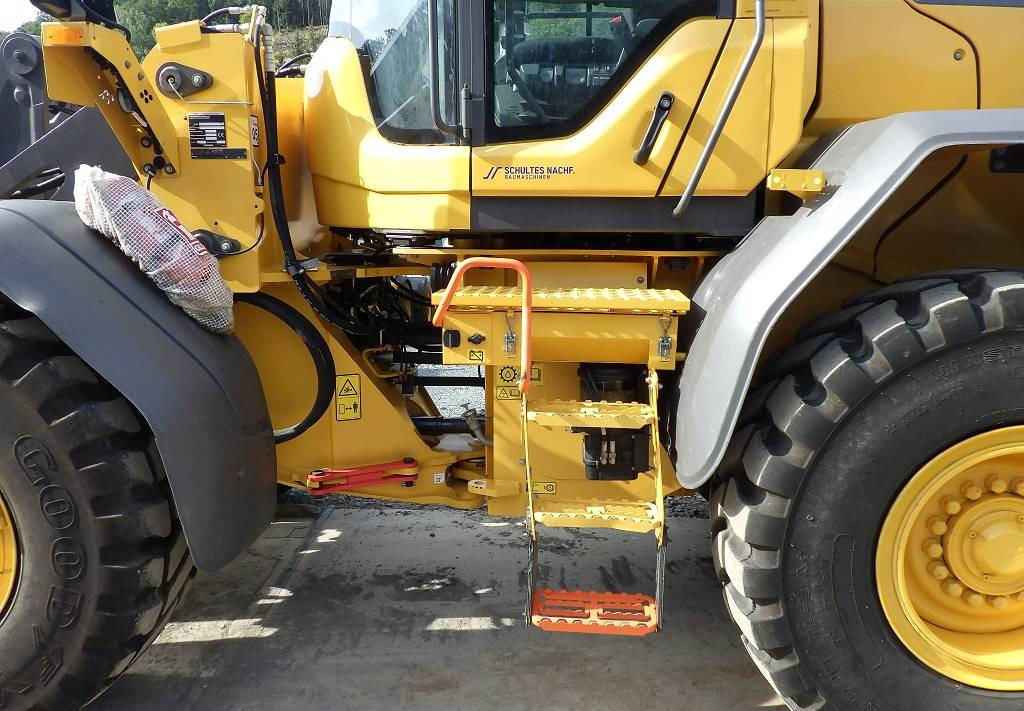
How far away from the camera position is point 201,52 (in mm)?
2307

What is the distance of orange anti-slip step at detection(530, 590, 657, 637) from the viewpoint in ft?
6.73

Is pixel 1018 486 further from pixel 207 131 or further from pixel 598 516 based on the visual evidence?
→ pixel 207 131

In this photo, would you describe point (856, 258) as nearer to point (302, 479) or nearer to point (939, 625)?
point (939, 625)

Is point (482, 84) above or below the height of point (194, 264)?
above

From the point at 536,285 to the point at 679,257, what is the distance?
49 centimetres

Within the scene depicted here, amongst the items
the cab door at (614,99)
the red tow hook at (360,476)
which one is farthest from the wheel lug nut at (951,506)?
the red tow hook at (360,476)

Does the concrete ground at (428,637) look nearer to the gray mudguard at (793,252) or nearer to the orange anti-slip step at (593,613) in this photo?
the orange anti-slip step at (593,613)

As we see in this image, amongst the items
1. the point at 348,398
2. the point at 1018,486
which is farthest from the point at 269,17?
the point at 1018,486

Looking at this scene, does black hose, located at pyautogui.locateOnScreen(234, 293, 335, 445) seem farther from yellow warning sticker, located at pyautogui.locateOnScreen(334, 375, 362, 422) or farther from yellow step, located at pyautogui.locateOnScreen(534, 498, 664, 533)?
yellow step, located at pyautogui.locateOnScreen(534, 498, 664, 533)

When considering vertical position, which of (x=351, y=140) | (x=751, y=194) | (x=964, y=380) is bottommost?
(x=964, y=380)

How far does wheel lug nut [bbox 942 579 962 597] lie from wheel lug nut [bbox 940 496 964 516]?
204 mm

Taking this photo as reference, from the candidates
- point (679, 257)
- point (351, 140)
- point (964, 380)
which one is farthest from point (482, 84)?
point (964, 380)

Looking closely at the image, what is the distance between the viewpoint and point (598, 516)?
6.95 ft

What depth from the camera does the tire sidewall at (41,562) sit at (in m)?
1.99
